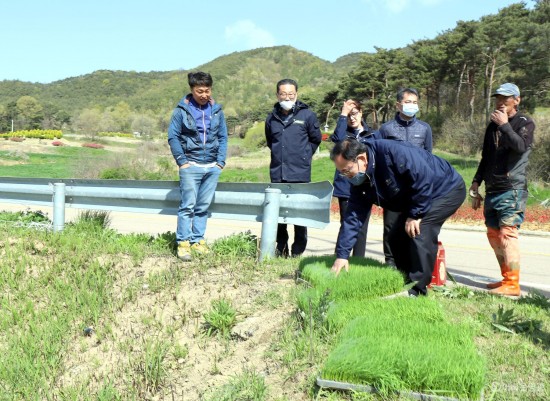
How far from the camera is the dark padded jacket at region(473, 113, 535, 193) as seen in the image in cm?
520

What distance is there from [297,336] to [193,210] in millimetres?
2476

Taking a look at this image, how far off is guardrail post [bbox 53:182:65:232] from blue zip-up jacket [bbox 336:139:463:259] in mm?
3550

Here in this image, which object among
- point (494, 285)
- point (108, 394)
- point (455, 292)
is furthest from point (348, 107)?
point (108, 394)

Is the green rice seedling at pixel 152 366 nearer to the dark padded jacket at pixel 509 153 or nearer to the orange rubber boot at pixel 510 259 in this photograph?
the orange rubber boot at pixel 510 259

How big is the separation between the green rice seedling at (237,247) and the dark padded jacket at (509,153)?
2.57 metres

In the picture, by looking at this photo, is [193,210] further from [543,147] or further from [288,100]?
[543,147]

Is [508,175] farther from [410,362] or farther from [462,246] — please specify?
[462,246]

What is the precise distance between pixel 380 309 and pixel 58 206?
4.42 m

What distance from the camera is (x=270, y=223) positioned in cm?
502

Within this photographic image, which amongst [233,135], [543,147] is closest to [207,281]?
[543,147]

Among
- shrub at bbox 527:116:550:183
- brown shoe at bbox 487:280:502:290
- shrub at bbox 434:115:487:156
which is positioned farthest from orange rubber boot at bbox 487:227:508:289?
shrub at bbox 434:115:487:156

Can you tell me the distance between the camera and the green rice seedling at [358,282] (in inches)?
143

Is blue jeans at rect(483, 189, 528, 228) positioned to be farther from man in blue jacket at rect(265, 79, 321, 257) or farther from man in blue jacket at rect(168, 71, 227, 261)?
man in blue jacket at rect(168, 71, 227, 261)

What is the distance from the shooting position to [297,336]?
325cm
